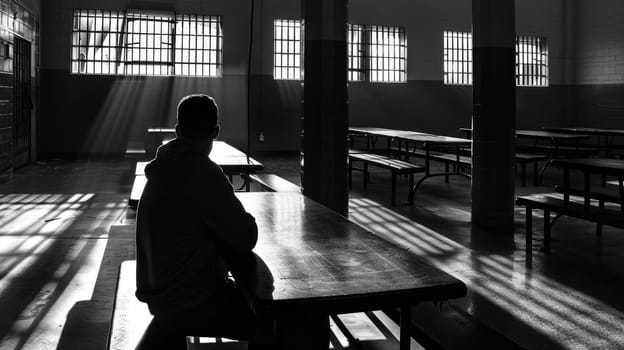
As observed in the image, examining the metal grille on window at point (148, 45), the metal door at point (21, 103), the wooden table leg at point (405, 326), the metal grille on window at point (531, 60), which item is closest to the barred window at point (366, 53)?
the metal grille on window at point (148, 45)

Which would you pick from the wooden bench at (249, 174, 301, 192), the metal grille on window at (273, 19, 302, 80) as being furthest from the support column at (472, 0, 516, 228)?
the metal grille on window at (273, 19, 302, 80)

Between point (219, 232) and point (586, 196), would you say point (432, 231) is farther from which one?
point (219, 232)

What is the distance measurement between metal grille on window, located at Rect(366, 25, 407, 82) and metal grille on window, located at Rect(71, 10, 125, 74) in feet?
19.0

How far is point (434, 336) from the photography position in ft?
7.27

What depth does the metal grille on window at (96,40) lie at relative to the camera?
1353 centimetres

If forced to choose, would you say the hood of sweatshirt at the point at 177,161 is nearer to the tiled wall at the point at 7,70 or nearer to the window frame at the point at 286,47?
the tiled wall at the point at 7,70

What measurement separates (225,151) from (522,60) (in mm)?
11311

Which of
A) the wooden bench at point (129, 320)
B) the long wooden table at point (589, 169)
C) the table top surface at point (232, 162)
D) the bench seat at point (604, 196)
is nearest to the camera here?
the wooden bench at point (129, 320)

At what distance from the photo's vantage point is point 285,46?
1461cm

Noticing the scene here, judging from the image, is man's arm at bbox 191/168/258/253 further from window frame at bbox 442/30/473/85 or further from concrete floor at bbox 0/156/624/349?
window frame at bbox 442/30/473/85

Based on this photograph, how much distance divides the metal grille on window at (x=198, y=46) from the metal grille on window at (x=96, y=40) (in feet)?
4.21

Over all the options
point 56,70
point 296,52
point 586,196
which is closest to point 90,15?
point 56,70

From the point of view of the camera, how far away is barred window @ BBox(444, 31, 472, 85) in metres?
15.6

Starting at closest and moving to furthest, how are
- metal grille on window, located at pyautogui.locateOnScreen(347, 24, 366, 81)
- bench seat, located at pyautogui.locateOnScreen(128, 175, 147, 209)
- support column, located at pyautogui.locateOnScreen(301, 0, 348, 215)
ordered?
bench seat, located at pyautogui.locateOnScreen(128, 175, 147, 209) → support column, located at pyautogui.locateOnScreen(301, 0, 348, 215) → metal grille on window, located at pyautogui.locateOnScreen(347, 24, 366, 81)
